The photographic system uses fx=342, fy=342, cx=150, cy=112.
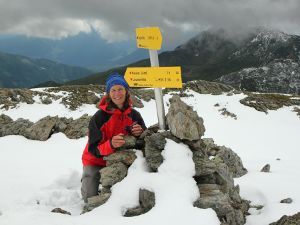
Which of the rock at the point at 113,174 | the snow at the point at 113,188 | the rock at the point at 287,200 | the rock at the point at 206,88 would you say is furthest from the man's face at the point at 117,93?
the rock at the point at 206,88

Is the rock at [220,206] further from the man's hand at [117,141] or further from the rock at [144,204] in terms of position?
the man's hand at [117,141]

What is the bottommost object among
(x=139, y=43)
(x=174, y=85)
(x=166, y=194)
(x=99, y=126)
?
(x=166, y=194)

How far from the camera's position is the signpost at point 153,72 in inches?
336

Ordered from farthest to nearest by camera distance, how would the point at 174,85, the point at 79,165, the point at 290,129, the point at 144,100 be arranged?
the point at 144,100
the point at 290,129
the point at 79,165
the point at 174,85

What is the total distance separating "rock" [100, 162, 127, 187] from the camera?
817 cm

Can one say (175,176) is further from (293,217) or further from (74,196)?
(74,196)

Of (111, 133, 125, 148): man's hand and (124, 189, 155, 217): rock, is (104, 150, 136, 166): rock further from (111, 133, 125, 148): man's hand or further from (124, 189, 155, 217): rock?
(124, 189, 155, 217): rock

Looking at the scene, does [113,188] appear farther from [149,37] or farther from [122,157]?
[149,37]

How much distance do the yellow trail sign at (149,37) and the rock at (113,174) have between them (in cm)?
311

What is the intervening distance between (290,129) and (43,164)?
30410 mm

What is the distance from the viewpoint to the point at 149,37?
8.92 metres

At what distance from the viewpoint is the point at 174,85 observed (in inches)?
334

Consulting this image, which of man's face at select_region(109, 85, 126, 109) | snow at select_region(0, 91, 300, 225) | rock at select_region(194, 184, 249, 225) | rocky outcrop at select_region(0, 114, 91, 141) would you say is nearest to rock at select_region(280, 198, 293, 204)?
snow at select_region(0, 91, 300, 225)

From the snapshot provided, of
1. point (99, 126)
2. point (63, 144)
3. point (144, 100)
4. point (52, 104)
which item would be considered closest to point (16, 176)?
point (99, 126)
